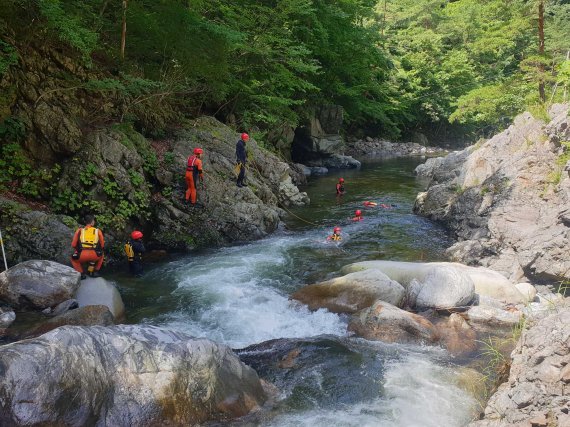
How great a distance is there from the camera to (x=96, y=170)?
1073 centimetres

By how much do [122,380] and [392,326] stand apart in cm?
446

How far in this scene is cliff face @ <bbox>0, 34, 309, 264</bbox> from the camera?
9.78 meters

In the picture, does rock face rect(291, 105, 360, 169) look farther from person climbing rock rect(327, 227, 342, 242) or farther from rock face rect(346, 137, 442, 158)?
person climbing rock rect(327, 227, 342, 242)

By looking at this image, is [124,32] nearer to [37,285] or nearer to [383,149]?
[37,285]

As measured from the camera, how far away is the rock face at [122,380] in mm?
4152

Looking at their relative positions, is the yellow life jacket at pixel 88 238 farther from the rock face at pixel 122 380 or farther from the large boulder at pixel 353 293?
the large boulder at pixel 353 293

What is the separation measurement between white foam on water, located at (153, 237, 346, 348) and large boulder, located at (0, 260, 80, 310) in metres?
1.78

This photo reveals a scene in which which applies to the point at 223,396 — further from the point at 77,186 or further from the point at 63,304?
the point at 77,186

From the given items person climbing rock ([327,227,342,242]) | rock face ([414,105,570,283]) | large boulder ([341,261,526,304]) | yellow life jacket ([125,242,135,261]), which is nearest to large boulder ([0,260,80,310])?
yellow life jacket ([125,242,135,261])

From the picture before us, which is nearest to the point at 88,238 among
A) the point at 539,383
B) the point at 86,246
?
the point at 86,246

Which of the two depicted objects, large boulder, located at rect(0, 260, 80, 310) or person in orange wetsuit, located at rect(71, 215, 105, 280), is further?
person in orange wetsuit, located at rect(71, 215, 105, 280)

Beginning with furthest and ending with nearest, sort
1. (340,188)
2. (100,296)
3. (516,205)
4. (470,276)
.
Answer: (340,188) → (516,205) → (470,276) → (100,296)

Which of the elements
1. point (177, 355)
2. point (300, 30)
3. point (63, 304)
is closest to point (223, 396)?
point (177, 355)

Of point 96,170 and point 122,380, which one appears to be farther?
point 96,170
